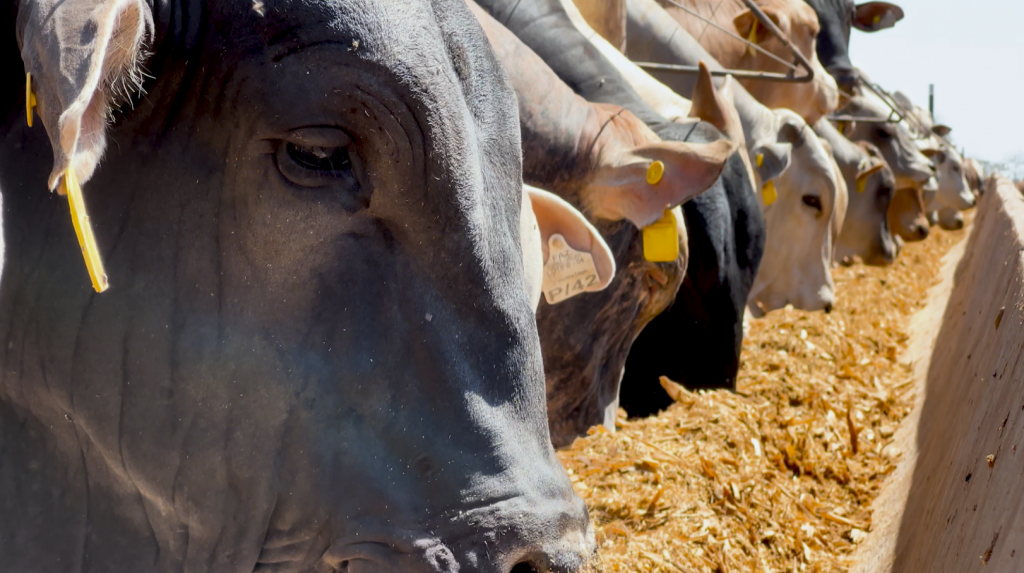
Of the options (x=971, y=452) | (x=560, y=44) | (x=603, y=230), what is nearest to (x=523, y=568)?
(x=971, y=452)

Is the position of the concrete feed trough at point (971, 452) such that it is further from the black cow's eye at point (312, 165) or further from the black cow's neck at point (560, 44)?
the black cow's neck at point (560, 44)

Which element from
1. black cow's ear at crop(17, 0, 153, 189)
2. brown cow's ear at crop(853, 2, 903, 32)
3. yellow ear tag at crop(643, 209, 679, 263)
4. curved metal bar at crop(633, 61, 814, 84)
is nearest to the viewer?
black cow's ear at crop(17, 0, 153, 189)

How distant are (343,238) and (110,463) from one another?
51cm

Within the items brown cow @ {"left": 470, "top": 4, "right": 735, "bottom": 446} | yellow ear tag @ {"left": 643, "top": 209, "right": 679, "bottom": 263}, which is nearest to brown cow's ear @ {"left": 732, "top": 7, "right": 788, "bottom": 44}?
brown cow @ {"left": 470, "top": 4, "right": 735, "bottom": 446}

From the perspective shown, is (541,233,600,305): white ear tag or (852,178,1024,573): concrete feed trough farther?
(541,233,600,305): white ear tag

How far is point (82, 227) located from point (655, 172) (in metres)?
2.57

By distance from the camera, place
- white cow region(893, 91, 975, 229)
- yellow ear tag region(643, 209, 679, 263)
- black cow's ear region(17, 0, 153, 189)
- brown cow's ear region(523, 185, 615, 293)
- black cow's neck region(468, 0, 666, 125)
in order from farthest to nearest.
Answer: white cow region(893, 91, 975, 229)
black cow's neck region(468, 0, 666, 125)
yellow ear tag region(643, 209, 679, 263)
brown cow's ear region(523, 185, 615, 293)
black cow's ear region(17, 0, 153, 189)

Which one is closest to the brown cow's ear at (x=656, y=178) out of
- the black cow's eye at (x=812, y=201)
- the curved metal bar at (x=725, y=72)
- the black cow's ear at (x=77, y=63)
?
the curved metal bar at (x=725, y=72)

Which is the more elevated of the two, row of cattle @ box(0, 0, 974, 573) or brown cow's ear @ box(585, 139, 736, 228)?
row of cattle @ box(0, 0, 974, 573)

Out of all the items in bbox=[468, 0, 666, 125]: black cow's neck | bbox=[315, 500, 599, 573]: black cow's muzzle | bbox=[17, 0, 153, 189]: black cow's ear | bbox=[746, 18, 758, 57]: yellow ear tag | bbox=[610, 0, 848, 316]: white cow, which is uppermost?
bbox=[17, 0, 153, 189]: black cow's ear

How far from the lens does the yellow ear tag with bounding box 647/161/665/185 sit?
3631mm

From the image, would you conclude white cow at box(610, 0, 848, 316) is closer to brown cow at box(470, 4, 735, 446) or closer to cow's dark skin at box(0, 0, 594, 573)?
brown cow at box(470, 4, 735, 446)

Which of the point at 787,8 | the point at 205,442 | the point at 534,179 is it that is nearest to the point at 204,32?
the point at 205,442

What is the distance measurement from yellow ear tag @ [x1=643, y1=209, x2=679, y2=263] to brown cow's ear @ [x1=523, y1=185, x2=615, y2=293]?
102 centimetres
